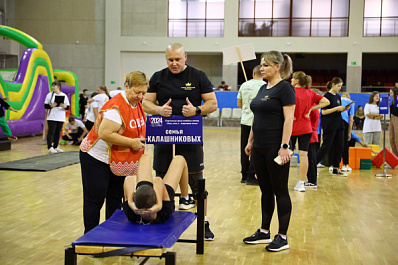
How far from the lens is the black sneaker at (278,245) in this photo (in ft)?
12.7

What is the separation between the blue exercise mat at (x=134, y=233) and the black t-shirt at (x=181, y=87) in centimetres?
107

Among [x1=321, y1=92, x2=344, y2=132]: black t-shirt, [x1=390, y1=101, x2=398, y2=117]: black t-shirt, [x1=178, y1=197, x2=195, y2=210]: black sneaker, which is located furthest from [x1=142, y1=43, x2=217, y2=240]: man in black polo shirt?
[x1=390, y1=101, x2=398, y2=117]: black t-shirt

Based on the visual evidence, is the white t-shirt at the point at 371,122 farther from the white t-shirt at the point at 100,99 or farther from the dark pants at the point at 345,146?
the white t-shirt at the point at 100,99

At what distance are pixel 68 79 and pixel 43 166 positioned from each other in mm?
10868

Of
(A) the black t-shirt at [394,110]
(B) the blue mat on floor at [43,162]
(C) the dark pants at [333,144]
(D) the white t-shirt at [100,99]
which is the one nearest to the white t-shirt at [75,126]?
(D) the white t-shirt at [100,99]

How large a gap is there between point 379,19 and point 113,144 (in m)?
23.6

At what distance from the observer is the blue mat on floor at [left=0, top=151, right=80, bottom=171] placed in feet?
26.6

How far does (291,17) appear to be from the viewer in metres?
24.7

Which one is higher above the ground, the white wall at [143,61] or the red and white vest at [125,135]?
the white wall at [143,61]

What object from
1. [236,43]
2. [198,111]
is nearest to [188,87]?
[198,111]

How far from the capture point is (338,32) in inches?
961

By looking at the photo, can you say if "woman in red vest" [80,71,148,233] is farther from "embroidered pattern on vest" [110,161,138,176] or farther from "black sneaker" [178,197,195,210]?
"black sneaker" [178,197,195,210]

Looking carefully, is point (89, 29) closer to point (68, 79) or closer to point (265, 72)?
point (68, 79)

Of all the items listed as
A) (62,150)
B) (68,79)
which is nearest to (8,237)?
(62,150)
